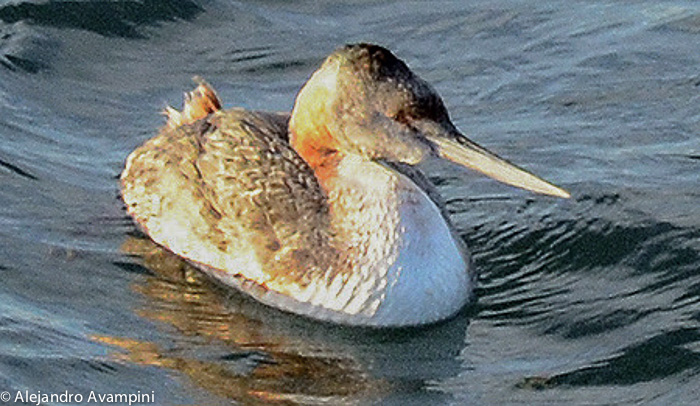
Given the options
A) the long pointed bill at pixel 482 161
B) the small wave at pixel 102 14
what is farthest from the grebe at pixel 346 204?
the small wave at pixel 102 14

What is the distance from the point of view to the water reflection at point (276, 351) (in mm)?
8141

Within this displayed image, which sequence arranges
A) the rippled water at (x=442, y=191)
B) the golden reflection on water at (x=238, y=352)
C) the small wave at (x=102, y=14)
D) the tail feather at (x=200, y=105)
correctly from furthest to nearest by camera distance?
the small wave at (x=102, y=14)
the tail feather at (x=200, y=105)
the rippled water at (x=442, y=191)
the golden reflection on water at (x=238, y=352)

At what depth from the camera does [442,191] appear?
10.4m

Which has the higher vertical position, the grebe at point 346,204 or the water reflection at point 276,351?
the grebe at point 346,204

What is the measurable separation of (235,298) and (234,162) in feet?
2.12

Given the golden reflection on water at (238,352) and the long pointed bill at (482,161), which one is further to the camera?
the long pointed bill at (482,161)

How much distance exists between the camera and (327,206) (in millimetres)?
8977

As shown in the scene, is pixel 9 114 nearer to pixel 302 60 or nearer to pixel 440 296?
pixel 302 60

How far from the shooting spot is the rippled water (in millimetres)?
8289

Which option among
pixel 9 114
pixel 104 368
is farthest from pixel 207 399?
pixel 9 114

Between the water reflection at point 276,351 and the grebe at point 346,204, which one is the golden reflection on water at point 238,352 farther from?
the grebe at point 346,204

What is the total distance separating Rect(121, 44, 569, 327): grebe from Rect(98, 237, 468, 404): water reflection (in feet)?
0.32

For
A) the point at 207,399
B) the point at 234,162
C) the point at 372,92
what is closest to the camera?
the point at 207,399

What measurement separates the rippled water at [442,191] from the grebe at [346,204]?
159 mm
